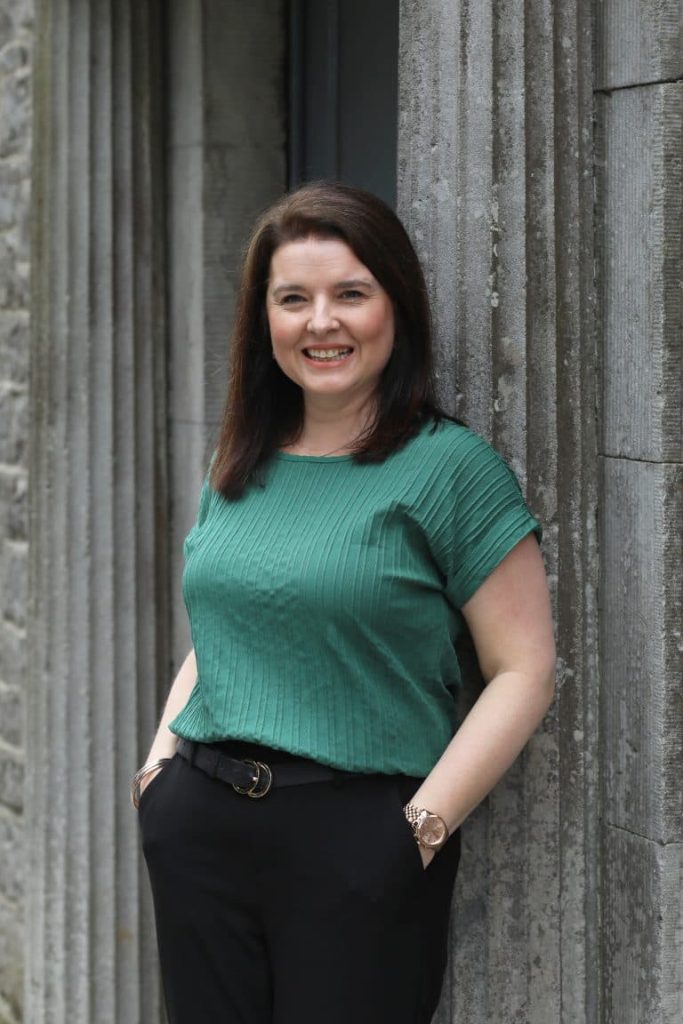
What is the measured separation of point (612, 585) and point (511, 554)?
1.03ft

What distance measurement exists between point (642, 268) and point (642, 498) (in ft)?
1.19

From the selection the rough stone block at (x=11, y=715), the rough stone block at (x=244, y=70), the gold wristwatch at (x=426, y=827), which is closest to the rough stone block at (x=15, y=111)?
the rough stone block at (x=244, y=70)

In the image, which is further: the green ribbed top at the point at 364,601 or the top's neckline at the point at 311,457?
the top's neckline at the point at 311,457

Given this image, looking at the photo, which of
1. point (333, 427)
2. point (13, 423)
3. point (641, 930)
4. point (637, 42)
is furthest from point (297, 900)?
point (13, 423)

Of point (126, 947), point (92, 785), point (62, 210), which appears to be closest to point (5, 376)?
point (62, 210)

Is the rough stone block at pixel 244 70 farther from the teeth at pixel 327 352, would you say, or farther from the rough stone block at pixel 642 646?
the rough stone block at pixel 642 646

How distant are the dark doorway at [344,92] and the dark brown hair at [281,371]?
127 cm

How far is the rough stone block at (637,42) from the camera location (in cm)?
252

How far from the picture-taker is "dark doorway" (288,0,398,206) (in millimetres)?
3822

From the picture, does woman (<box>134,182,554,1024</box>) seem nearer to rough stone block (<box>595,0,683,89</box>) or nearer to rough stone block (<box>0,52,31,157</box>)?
rough stone block (<box>595,0,683,89</box>)

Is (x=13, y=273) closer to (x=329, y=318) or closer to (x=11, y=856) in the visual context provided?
(x=11, y=856)

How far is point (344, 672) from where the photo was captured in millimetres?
2348

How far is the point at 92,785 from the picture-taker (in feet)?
14.2

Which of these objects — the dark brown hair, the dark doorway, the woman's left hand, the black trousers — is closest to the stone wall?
the dark doorway
